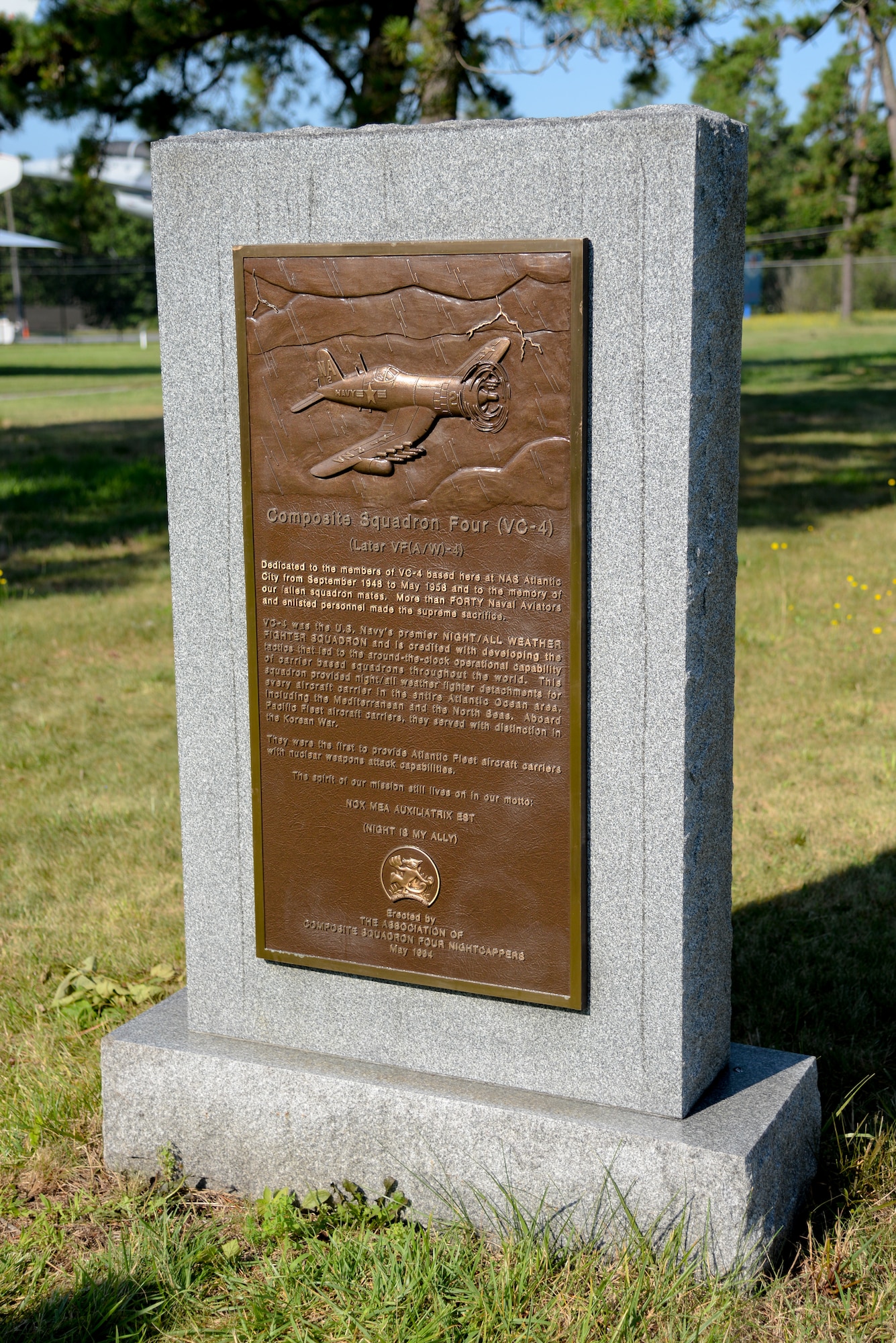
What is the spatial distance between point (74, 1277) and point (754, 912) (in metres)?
2.41

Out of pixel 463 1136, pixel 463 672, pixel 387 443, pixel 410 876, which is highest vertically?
pixel 387 443

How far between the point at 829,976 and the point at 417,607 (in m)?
1.86

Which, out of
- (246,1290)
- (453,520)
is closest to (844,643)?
(453,520)

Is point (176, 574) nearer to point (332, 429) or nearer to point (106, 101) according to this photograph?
point (332, 429)

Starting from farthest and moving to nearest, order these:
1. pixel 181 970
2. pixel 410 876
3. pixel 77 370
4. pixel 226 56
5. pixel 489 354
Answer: pixel 77 370 → pixel 226 56 → pixel 181 970 → pixel 410 876 → pixel 489 354

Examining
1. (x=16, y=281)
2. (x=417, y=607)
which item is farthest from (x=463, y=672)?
(x=16, y=281)

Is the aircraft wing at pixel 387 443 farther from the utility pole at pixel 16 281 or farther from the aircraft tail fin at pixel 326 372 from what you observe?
the utility pole at pixel 16 281

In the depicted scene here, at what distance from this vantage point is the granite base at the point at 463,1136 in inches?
105

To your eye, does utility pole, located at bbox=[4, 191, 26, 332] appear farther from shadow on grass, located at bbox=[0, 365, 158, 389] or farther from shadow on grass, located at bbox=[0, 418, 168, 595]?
shadow on grass, located at bbox=[0, 418, 168, 595]

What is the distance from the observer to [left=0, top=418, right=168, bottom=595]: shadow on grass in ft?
30.7

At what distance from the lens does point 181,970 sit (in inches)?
162

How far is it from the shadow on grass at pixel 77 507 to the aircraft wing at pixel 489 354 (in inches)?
262

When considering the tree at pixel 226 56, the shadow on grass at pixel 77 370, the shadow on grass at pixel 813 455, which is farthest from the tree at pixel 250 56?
the shadow on grass at pixel 77 370

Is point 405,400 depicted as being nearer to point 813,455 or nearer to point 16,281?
point 813,455
